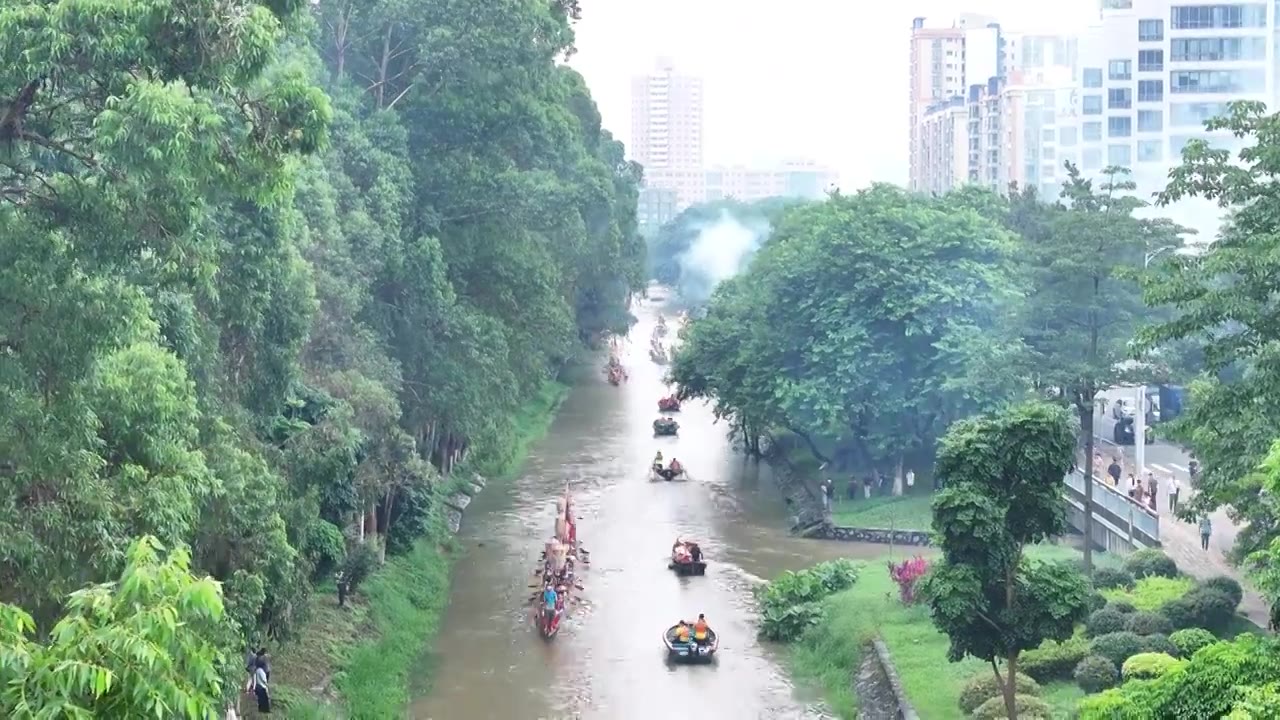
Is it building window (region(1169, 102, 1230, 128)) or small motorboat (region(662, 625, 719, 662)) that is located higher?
building window (region(1169, 102, 1230, 128))

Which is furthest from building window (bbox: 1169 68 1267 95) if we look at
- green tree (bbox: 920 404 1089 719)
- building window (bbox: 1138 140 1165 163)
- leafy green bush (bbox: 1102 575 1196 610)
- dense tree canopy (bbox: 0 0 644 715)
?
green tree (bbox: 920 404 1089 719)

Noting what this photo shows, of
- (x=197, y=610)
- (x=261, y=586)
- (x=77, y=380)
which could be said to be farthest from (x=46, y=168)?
(x=197, y=610)

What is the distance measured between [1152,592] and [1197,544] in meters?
5.00

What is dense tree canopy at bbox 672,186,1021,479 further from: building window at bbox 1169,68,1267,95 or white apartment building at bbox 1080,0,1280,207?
building window at bbox 1169,68,1267,95

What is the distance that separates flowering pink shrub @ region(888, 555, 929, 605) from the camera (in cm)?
2323

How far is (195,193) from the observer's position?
10883 millimetres

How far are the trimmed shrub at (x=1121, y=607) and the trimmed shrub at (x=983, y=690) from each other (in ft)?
6.72

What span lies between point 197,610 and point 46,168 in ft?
26.3

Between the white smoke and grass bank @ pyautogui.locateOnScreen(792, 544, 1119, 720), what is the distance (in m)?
74.3

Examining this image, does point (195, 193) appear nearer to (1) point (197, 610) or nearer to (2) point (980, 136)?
(1) point (197, 610)

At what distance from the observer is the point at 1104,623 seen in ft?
63.5

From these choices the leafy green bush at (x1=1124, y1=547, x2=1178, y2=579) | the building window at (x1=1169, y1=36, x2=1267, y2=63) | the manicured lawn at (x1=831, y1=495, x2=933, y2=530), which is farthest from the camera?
the building window at (x1=1169, y1=36, x2=1267, y2=63)

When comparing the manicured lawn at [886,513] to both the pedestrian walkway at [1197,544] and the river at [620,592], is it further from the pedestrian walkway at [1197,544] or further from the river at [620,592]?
the pedestrian walkway at [1197,544]

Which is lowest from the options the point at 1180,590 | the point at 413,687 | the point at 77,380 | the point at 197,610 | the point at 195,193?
the point at 413,687
